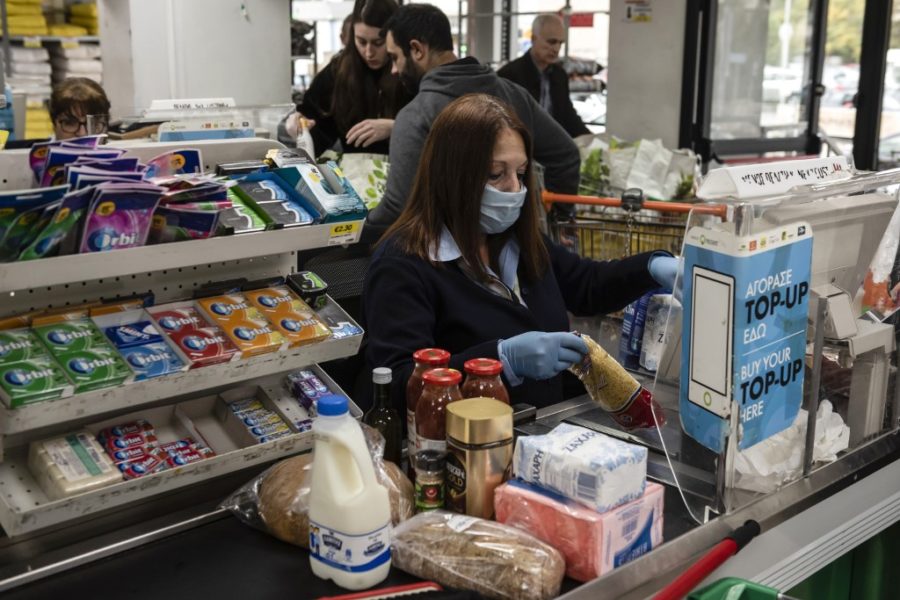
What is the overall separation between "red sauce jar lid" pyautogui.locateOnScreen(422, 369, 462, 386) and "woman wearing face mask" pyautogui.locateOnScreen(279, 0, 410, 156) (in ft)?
8.33

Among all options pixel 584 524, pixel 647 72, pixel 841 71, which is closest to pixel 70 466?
pixel 584 524

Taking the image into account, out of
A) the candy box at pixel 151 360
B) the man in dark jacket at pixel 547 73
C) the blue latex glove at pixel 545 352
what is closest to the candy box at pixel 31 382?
the candy box at pixel 151 360

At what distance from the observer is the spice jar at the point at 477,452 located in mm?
1657

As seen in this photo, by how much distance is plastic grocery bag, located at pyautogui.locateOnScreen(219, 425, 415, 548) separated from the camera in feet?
5.56

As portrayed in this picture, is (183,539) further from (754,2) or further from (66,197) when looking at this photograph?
(754,2)

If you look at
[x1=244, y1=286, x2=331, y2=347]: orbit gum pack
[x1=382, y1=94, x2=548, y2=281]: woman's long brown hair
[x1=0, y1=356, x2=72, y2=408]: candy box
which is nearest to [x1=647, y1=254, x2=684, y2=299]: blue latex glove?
[x1=382, y1=94, x2=548, y2=281]: woman's long brown hair

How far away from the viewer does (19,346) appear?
5.66 ft

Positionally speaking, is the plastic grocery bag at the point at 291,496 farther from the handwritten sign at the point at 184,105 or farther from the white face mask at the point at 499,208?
the handwritten sign at the point at 184,105

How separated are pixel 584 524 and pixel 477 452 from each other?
0.23 metres

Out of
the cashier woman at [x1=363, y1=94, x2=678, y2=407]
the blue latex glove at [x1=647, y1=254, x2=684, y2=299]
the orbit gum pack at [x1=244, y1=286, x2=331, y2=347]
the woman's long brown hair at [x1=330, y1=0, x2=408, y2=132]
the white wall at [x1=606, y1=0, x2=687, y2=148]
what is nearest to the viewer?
the orbit gum pack at [x1=244, y1=286, x2=331, y2=347]

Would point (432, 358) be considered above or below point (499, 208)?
below

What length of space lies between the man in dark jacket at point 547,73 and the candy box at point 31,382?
518 centimetres

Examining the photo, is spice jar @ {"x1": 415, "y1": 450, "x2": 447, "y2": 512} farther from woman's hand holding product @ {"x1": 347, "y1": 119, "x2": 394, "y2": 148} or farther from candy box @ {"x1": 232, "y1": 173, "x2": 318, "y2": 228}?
woman's hand holding product @ {"x1": 347, "y1": 119, "x2": 394, "y2": 148}

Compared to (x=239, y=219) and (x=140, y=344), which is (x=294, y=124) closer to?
(x=239, y=219)
